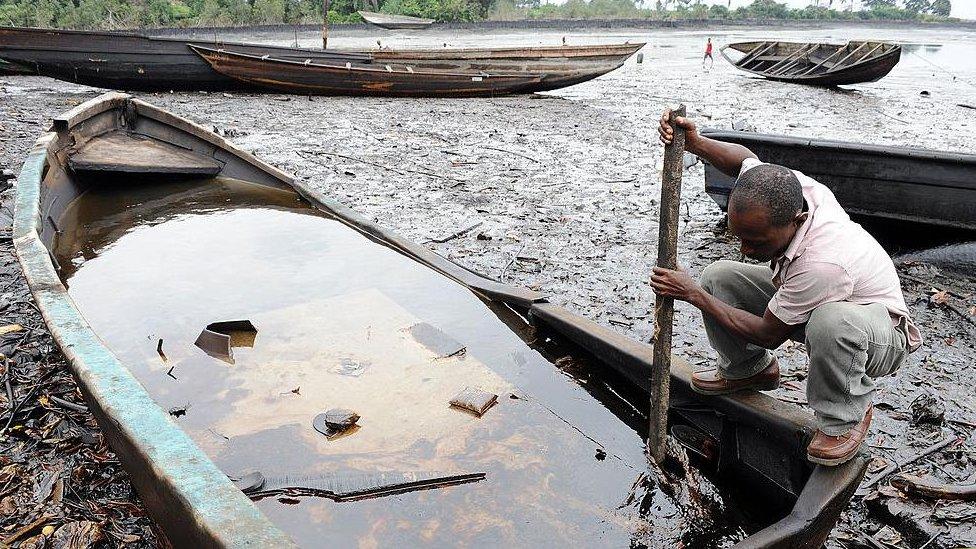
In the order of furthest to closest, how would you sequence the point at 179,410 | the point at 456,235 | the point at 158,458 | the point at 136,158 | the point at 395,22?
the point at 395,22, the point at 136,158, the point at 456,235, the point at 179,410, the point at 158,458

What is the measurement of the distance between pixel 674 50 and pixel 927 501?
3320 centimetres

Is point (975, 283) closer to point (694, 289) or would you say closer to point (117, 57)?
point (694, 289)

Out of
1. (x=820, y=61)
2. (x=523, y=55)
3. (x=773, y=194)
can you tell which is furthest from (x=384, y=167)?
(x=820, y=61)

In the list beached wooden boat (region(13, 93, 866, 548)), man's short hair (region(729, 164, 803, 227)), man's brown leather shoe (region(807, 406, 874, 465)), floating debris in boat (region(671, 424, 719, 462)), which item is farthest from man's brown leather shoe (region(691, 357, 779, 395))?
man's short hair (region(729, 164, 803, 227))

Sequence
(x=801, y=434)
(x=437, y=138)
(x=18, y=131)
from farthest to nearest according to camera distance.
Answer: (x=437, y=138) < (x=18, y=131) < (x=801, y=434)

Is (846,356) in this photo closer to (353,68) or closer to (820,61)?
(353,68)

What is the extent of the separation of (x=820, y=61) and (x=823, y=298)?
18423 mm

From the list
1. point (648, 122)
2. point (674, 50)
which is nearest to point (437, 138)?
point (648, 122)

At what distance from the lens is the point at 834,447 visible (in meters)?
2.21

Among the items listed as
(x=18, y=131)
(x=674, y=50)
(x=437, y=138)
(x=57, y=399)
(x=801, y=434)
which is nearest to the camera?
(x=801, y=434)

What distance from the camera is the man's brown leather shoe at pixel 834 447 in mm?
2182

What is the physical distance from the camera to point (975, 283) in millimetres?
5105

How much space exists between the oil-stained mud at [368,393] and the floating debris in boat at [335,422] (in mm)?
41

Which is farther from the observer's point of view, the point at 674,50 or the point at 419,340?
the point at 674,50
